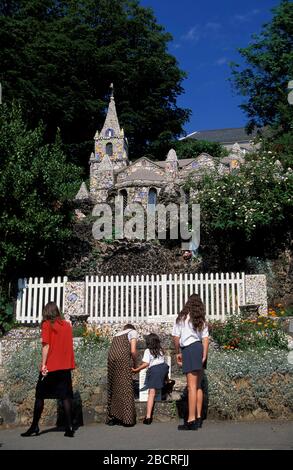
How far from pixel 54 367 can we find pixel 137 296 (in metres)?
6.08

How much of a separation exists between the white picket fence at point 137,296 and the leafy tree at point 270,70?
1858 centimetres

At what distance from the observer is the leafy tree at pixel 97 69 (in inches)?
1451

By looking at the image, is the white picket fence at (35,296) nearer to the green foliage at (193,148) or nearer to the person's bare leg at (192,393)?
the person's bare leg at (192,393)

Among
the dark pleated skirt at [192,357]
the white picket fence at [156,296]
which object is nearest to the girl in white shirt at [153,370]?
the dark pleated skirt at [192,357]

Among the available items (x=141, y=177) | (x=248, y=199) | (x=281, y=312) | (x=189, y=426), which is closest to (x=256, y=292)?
(x=281, y=312)

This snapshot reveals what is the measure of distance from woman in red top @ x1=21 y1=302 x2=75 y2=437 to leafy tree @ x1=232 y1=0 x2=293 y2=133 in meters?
24.6

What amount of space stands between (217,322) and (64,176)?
6173 millimetres

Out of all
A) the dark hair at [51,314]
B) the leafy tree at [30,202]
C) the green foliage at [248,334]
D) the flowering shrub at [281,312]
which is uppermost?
the leafy tree at [30,202]

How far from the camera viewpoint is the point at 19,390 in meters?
7.39

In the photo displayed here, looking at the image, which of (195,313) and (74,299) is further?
(74,299)

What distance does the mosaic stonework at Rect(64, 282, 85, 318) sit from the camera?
1207 cm

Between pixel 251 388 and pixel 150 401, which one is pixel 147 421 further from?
pixel 251 388

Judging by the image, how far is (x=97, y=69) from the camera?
4153 cm
